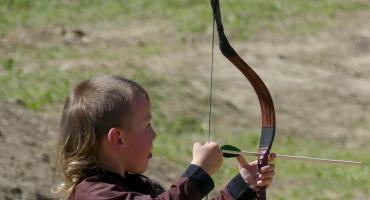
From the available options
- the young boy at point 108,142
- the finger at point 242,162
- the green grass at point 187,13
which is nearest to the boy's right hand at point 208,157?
the young boy at point 108,142

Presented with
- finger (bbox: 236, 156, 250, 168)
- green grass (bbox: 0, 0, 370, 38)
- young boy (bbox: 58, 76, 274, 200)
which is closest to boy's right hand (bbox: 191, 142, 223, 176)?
young boy (bbox: 58, 76, 274, 200)

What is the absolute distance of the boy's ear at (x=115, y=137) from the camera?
3.52 metres

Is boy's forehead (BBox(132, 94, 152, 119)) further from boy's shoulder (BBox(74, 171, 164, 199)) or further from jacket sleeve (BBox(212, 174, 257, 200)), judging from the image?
jacket sleeve (BBox(212, 174, 257, 200))

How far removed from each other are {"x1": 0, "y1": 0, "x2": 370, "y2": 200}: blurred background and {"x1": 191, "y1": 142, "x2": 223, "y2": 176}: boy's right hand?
3.44m

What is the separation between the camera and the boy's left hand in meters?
3.56

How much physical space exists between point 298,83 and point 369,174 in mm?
4305

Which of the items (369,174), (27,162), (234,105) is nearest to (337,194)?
(369,174)

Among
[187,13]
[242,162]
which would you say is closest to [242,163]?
[242,162]

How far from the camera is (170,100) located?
11.5 metres

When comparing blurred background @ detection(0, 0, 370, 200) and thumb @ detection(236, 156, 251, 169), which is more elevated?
thumb @ detection(236, 156, 251, 169)

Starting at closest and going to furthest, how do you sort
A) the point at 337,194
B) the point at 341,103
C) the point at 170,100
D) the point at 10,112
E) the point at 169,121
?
the point at 337,194, the point at 10,112, the point at 169,121, the point at 170,100, the point at 341,103

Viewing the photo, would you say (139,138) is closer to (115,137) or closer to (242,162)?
(115,137)

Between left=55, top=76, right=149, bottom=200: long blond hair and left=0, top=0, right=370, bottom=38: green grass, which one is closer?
left=55, top=76, right=149, bottom=200: long blond hair

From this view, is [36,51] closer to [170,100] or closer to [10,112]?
[170,100]
